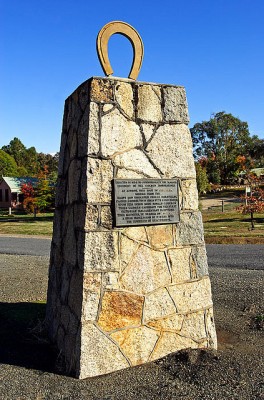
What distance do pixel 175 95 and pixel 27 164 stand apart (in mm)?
63864

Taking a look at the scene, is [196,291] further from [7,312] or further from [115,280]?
Result: [7,312]

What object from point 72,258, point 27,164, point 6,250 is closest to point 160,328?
point 72,258

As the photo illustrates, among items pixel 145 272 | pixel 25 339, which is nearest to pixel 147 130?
pixel 145 272

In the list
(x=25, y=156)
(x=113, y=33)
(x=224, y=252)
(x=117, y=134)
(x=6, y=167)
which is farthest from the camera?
(x=25, y=156)

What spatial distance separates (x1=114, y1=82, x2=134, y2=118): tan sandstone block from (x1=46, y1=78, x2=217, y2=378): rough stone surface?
0.03 ft

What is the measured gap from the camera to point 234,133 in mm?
59938

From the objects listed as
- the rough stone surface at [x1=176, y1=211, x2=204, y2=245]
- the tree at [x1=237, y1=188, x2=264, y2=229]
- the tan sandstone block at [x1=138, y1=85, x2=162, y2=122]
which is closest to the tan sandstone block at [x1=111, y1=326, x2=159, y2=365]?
the rough stone surface at [x1=176, y1=211, x2=204, y2=245]

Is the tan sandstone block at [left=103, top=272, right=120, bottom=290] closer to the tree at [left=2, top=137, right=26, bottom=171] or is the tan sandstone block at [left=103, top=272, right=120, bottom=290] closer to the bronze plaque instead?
the bronze plaque

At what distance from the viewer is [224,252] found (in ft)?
41.0

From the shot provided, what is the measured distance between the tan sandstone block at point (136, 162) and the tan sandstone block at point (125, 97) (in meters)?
0.39

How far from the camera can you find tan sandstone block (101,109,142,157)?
4.00m

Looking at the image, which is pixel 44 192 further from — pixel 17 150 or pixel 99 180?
pixel 17 150

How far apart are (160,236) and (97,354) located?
1295 mm

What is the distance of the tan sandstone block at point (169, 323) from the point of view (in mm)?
4183
